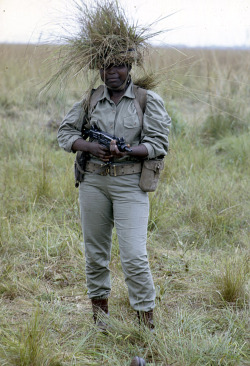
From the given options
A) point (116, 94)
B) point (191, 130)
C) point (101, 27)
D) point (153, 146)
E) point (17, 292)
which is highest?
point (101, 27)

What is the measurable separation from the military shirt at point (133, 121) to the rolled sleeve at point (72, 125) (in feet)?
0.26

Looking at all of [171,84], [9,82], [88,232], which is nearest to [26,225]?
[88,232]

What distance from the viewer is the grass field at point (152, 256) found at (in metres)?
3.00

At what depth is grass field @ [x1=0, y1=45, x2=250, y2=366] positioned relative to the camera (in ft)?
9.86

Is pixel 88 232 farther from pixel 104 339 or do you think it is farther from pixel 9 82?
pixel 9 82

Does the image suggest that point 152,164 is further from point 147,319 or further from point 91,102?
point 147,319

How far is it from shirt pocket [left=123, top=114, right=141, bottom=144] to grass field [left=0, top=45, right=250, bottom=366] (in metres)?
0.65

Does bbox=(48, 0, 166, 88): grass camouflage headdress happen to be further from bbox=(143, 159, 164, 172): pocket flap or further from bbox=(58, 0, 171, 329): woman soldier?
bbox=(143, 159, 164, 172): pocket flap

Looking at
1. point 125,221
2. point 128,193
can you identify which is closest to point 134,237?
point 125,221

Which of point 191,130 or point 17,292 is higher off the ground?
point 191,130

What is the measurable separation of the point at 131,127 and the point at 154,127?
0.14 meters

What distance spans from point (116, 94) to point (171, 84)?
663 millimetres

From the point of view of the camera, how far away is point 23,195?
564 cm

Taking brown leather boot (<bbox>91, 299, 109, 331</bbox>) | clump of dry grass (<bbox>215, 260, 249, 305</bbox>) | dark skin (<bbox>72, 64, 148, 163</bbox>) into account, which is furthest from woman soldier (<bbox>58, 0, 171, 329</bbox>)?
clump of dry grass (<bbox>215, 260, 249, 305</bbox>)
